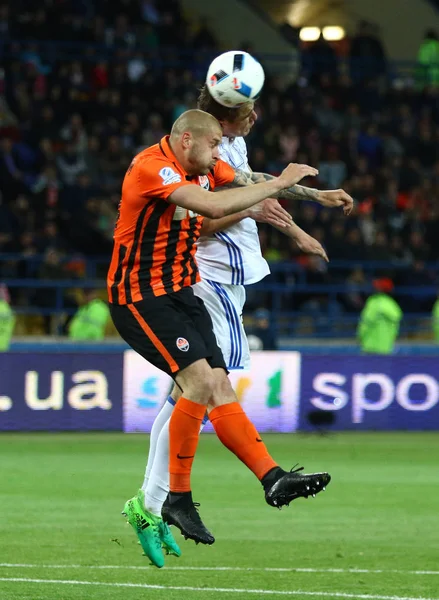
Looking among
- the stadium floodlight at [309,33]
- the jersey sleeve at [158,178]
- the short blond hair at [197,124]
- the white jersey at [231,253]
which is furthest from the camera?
the stadium floodlight at [309,33]

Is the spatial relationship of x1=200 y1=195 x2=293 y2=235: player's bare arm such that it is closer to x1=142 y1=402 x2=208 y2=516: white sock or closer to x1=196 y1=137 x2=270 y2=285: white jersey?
x1=196 y1=137 x2=270 y2=285: white jersey

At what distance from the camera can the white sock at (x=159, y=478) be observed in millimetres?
7008

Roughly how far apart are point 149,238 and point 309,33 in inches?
894

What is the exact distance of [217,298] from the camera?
7.56 metres

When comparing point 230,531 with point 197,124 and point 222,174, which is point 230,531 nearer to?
point 222,174

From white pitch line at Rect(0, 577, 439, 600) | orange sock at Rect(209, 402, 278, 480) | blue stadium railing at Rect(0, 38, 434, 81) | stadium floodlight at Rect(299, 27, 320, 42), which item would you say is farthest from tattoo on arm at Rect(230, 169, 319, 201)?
stadium floodlight at Rect(299, 27, 320, 42)

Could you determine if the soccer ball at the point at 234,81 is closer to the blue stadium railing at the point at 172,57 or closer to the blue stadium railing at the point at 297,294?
the blue stadium railing at the point at 297,294

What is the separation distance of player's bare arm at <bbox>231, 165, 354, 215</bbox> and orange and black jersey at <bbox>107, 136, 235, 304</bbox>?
620 millimetres

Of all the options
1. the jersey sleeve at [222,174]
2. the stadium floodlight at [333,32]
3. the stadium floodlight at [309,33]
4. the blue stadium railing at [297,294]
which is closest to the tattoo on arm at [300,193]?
the jersey sleeve at [222,174]

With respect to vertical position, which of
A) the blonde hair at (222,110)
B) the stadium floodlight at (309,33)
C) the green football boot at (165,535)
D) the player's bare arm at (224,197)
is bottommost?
the green football boot at (165,535)

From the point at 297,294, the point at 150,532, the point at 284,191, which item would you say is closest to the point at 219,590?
the point at 150,532

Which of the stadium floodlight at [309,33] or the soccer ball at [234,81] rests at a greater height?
the stadium floodlight at [309,33]

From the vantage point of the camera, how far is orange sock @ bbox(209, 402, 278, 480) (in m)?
6.65

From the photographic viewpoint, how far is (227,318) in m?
7.52
